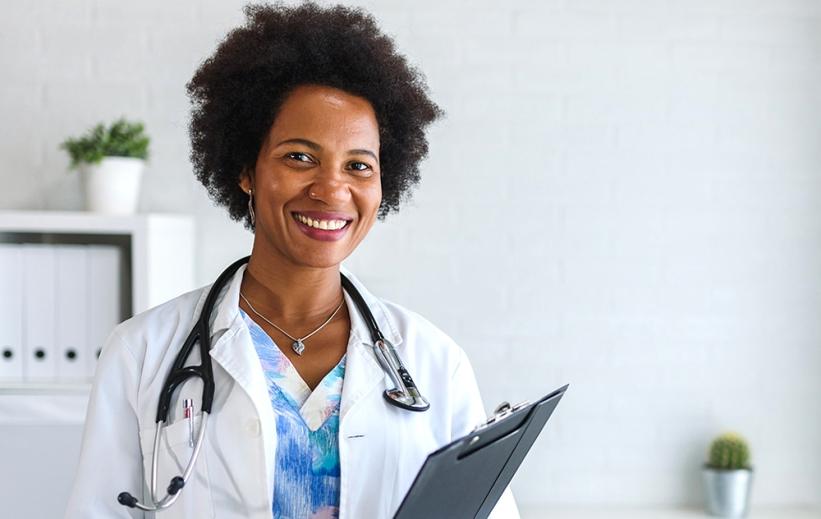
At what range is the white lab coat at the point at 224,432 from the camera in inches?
56.4

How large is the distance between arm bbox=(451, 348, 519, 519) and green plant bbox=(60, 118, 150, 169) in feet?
4.64

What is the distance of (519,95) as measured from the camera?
2.98 m

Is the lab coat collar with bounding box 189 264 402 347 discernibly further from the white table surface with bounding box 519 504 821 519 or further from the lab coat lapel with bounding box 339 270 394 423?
the white table surface with bounding box 519 504 821 519

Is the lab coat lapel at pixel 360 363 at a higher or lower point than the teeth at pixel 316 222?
lower

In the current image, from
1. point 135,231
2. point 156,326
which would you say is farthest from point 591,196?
A: point 156,326

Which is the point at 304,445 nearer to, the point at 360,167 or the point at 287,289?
the point at 287,289

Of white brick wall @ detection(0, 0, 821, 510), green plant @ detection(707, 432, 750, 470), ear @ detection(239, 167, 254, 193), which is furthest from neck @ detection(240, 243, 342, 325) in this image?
green plant @ detection(707, 432, 750, 470)

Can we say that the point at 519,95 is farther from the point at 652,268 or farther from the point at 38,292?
the point at 38,292

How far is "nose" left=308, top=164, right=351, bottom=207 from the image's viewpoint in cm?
148

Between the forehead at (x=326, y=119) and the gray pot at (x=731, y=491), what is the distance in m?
1.80

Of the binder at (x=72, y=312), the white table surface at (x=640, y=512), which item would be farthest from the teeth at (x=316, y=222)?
the white table surface at (x=640, y=512)

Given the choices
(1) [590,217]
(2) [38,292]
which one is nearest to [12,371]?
(2) [38,292]

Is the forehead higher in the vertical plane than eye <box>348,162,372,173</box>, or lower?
higher

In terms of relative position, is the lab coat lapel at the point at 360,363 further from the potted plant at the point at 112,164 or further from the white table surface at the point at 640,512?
the white table surface at the point at 640,512
